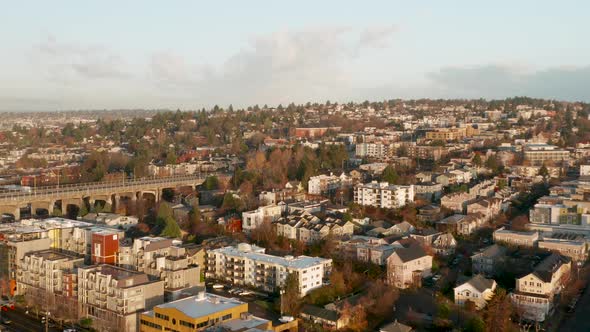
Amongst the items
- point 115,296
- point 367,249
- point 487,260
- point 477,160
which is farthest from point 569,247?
point 477,160

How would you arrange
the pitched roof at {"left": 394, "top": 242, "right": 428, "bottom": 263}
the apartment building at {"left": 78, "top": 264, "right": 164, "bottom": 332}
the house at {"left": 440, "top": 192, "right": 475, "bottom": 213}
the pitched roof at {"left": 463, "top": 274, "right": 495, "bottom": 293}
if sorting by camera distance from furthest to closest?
the house at {"left": 440, "top": 192, "right": 475, "bottom": 213} < the pitched roof at {"left": 394, "top": 242, "right": 428, "bottom": 263} < the pitched roof at {"left": 463, "top": 274, "right": 495, "bottom": 293} < the apartment building at {"left": 78, "top": 264, "right": 164, "bottom": 332}

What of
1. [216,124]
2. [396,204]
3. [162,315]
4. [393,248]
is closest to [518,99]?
[216,124]

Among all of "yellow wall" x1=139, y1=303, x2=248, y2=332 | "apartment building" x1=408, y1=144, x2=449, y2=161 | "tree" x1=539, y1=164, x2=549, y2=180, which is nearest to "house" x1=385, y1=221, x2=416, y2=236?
"yellow wall" x1=139, y1=303, x2=248, y2=332

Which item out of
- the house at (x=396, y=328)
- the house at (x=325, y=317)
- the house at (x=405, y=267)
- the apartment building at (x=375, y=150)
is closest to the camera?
the house at (x=396, y=328)

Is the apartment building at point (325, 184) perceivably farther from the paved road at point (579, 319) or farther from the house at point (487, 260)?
the paved road at point (579, 319)

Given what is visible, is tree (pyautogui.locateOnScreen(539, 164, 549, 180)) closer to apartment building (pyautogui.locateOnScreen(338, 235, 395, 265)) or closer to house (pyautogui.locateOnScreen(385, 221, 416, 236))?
house (pyautogui.locateOnScreen(385, 221, 416, 236))

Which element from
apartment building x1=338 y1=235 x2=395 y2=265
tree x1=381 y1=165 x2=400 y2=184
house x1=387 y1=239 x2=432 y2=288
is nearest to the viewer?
house x1=387 y1=239 x2=432 y2=288

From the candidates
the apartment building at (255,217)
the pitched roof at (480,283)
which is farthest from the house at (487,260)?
the apartment building at (255,217)
